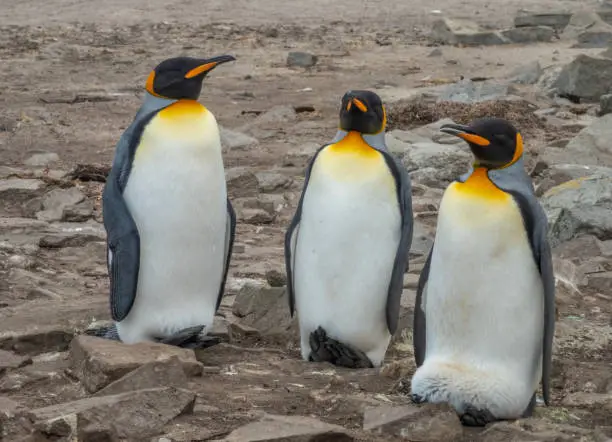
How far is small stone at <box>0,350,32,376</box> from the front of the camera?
4.93m

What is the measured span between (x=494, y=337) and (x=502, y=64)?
48.1 ft

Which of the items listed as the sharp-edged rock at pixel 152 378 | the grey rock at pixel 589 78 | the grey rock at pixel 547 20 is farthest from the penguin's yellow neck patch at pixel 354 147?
the grey rock at pixel 547 20

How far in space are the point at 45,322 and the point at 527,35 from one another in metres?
17.2

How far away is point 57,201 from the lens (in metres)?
8.74

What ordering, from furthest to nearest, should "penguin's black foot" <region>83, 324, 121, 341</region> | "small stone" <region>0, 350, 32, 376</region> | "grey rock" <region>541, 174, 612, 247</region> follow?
1. "grey rock" <region>541, 174, 612, 247</region>
2. "penguin's black foot" <region>83, 324, 121, 341</region>
3. "small stone" <region>0, 350, 32, 376</region>

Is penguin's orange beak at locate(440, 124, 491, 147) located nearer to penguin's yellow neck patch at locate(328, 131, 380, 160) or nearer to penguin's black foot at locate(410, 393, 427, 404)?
penguin's yellow neck patch at locate(328, 131, 380, 160)

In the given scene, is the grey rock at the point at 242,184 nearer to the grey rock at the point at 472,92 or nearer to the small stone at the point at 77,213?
the small stone at the point at 77,213

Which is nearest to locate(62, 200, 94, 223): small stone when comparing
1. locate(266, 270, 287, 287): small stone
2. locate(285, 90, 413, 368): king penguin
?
locate(266, 270, 287, 287): small stone

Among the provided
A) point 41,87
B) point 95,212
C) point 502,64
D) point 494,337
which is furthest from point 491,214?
point 502,64

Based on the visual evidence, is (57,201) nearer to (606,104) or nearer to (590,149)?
(590,149)

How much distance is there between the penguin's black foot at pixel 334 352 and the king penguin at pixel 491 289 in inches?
35.7

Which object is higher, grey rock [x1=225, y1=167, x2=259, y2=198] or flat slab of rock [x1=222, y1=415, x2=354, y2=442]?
flat slab of rock [x1=222, y1=415, x2=354, y2=442]

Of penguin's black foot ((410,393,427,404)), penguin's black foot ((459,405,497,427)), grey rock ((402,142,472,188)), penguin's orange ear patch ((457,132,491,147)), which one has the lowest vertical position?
grey rock ((402,142,472,188))

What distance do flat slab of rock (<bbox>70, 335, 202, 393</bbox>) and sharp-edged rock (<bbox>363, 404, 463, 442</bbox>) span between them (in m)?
0.89
